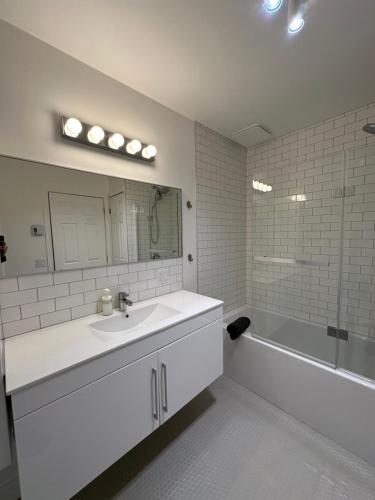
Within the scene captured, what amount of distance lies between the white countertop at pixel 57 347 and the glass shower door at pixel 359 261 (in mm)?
1552

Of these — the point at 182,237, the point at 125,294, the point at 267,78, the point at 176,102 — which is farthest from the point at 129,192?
the point at 267,78

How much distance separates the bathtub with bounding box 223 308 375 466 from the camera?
1.36 m

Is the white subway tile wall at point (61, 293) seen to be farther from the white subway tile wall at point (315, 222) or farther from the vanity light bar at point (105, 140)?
the white subway tile wall at point (315, 222)

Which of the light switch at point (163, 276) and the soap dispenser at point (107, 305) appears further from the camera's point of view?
the light switch at point (163, 276)

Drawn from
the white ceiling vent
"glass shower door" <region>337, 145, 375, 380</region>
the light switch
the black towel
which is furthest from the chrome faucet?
the white ceiling vent

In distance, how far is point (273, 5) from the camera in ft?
3.29

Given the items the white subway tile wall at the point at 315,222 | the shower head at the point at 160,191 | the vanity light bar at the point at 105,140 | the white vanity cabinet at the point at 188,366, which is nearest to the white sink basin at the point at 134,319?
the white vanity cabinet at the point at 188,366

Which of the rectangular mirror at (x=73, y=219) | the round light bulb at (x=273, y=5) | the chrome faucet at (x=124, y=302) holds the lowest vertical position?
the chrome faucet at (x=124, y=302)

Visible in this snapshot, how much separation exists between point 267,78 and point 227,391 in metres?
2.53

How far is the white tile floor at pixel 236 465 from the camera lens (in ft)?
3.84

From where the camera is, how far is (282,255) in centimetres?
244

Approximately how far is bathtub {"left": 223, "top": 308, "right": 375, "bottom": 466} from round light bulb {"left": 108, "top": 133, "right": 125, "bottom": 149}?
184 centimetres

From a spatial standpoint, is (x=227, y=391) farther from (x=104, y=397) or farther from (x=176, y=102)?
(x=176, y=102)

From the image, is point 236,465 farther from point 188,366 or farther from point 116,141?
point 116,141
